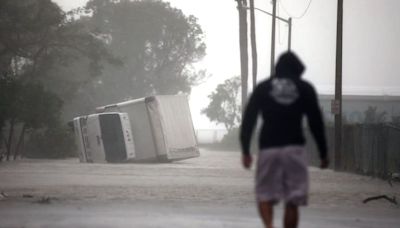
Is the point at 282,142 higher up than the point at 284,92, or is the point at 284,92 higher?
the point at 284,92

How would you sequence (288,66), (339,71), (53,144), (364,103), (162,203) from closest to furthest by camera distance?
(288,66)
(162,203)
(339,71)
(53,144)
(364,103)

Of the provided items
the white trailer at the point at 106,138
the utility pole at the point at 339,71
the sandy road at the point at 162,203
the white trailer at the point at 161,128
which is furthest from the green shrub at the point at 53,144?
the sandy road at the point at 162,203

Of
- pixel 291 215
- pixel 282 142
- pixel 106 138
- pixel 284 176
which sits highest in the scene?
pixel 282 142

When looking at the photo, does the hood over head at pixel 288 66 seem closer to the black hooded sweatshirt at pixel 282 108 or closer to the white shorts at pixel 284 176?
the black hooded sweatshirt at pixel 282 108

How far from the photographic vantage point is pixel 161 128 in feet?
105

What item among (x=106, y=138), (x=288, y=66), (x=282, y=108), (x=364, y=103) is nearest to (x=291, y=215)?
(x=282, y=108)

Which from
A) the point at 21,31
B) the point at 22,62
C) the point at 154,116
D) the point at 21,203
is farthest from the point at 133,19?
the point at 21,203

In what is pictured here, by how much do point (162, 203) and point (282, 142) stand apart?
6.98 metres

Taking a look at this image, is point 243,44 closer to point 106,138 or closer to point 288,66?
point 106,138

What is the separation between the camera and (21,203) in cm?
1335

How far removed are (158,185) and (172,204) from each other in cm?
474

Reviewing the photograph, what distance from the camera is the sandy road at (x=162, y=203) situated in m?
11.3

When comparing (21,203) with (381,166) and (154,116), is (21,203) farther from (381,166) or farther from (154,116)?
(154,116)

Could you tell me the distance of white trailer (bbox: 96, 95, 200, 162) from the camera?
32250mm
